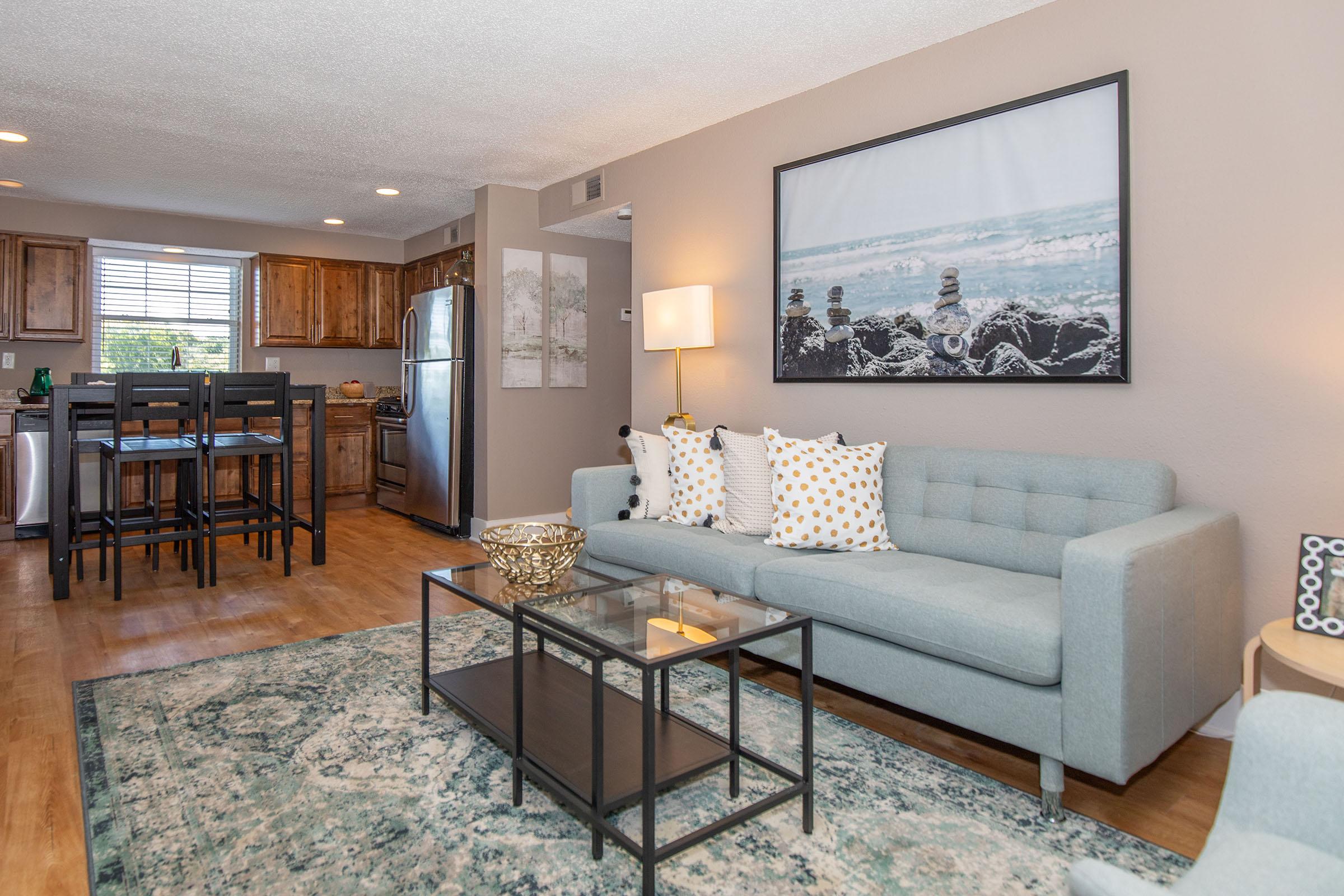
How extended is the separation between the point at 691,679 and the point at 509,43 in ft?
8.23

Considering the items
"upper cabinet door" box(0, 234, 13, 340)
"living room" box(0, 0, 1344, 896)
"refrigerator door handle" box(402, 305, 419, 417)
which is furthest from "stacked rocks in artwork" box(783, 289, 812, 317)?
"upper cabinet door" box(0, 234, 13, 340)

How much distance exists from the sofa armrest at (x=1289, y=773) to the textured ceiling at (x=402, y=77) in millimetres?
2525

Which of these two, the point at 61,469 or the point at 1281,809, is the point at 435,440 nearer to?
the point at 61,469

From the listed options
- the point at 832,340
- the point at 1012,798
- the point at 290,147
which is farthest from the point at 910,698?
the point at 290,147

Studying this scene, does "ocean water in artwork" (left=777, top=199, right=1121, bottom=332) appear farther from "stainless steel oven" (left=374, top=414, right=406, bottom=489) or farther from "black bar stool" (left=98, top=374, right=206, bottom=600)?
"stainless steel oven" (left=374, top=414, right=406, bottom=489)

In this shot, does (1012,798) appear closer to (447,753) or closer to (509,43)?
(447,753)

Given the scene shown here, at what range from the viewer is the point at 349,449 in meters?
6.87

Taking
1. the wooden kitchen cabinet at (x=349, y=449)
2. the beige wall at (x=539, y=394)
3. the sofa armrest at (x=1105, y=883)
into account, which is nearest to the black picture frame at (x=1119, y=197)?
the sofa armrest at (x=1105, y=883)

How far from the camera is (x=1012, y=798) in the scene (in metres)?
1.98

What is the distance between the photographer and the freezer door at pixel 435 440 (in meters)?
5.41

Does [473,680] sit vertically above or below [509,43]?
below

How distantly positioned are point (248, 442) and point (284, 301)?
9.49 feet

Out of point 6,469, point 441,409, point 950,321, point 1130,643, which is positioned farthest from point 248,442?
point 1130,643

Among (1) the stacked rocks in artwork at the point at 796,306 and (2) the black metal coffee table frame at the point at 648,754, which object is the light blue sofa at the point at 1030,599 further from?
(1) the stacked rocks in artwork at the point at 796,306
